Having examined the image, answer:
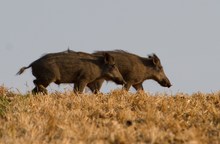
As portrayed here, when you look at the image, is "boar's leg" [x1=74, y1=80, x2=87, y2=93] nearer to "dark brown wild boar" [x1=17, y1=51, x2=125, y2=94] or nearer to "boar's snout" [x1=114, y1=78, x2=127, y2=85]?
"dark brown wild boar" [x1=17, y1=51, x2=125, y2=94]

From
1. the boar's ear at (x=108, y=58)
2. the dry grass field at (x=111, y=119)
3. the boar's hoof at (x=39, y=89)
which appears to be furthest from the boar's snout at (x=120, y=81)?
the dry grass field at (x=111, y=119)

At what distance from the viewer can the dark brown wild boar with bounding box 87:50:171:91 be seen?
15972 mm

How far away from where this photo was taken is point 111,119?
26.5 ft

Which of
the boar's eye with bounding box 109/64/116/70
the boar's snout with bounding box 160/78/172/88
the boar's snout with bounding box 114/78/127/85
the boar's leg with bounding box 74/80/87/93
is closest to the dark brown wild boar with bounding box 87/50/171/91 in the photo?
the boar's snout with bounding box 114/78/127/85

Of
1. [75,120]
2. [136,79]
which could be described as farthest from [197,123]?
[136,79]

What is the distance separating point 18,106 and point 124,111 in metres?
1.74

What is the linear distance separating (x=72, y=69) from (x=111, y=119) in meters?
6.15

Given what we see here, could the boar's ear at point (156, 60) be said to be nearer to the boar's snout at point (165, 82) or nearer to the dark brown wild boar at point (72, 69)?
the boar's snout at point (165, 82)

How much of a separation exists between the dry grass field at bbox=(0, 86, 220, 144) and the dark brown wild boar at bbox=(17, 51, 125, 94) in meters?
3.29

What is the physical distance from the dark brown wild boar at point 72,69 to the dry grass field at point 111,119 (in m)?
3.29

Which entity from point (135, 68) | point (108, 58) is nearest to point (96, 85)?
point (108, 58)

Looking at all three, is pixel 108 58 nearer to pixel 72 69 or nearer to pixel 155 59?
pixel 72 69

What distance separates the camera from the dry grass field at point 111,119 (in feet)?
22.3

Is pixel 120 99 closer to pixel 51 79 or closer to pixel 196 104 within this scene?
pixel 196 104
